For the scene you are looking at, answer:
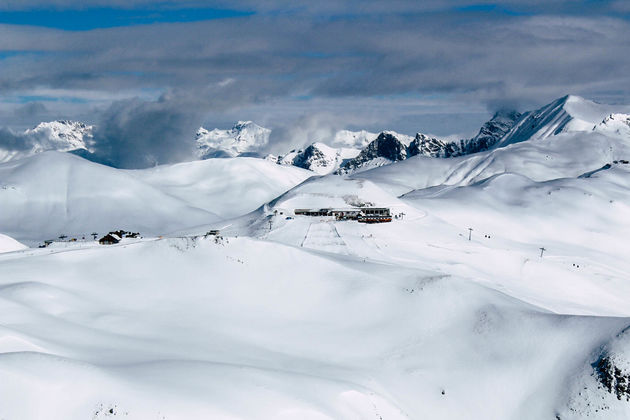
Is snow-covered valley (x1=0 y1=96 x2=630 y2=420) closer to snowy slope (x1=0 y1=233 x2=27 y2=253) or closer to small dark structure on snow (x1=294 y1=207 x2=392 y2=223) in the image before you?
small dark structure on snow (x1=294 y1=207 x2=392 y2=223)

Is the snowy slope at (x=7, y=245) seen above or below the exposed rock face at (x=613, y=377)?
below

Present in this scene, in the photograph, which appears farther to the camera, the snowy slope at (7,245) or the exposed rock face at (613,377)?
the snowy slope at (7,245)

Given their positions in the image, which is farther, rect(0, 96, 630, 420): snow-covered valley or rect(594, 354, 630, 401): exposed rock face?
rect(594, 354, 630, 401): exposed rock face

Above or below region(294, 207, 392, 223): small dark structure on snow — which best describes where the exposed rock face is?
above

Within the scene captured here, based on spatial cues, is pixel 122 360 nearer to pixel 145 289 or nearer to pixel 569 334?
pixel 145 289

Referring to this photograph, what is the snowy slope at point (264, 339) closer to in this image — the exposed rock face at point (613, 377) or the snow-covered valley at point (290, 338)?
the snow-covered valley at point (290, 338)

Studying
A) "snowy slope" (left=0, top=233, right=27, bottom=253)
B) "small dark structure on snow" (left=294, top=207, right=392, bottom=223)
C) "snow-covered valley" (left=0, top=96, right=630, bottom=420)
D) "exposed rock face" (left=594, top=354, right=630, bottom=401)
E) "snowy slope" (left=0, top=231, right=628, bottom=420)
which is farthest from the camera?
"small dark structure on snow" (left=294, top=207, right=392, bottom=223)

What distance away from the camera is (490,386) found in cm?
4434

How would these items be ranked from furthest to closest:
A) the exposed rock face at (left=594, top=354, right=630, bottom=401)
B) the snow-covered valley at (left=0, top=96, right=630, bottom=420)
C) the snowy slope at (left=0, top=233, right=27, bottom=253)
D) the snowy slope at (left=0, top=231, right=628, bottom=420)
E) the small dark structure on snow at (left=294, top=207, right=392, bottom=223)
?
the small dark structure on snow at (left=294, top=207, right=392, bottom=223), the snowy slope at (left=0, top=233, right=27, bottom=253), the exposed rock face at (left=594, top=354, right=630, bottom=401), the snow-covered valley at (left=0, top=96, right=630, bottom=420), the snowy slope at (left=0, top=231, right=628, bottom=420)

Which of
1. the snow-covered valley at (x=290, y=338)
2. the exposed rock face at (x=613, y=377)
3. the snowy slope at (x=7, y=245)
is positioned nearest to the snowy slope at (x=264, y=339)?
the snow-covered valley at (x=290, y=338)

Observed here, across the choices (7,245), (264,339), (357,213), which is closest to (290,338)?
(264,339)

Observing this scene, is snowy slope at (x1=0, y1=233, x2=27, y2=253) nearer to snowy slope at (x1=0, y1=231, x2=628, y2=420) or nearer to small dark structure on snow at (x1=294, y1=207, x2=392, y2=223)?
snowy slope at (x1=0, y1=231, x2=628, y2=420)

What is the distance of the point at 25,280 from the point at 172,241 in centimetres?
1848

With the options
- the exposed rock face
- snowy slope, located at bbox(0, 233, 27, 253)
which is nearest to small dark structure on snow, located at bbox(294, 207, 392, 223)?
snowy slope, located at bbox(0, 233, 27, 253)
